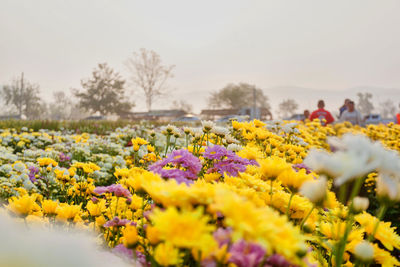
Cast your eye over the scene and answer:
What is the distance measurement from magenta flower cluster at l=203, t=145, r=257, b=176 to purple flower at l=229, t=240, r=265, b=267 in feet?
2.41

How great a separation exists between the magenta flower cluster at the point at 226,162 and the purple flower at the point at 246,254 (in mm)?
734

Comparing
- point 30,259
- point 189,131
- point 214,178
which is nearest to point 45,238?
point 30,259

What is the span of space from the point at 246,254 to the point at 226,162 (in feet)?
2.75

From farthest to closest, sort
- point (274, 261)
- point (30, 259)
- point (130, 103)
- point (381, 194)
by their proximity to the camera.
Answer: point (130, 103) → point (381, 194) → point (274, 261) → point (30, 259)

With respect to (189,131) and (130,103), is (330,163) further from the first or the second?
(130,103)

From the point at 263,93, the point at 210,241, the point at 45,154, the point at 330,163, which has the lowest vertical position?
the point at 45,154

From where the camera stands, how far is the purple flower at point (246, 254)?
2.03 ft

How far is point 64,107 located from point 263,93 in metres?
59.2

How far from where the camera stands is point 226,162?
4.80 feet

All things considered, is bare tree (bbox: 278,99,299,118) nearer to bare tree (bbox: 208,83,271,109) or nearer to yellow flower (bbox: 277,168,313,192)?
bare tree (bbox: 208,83,271,109)

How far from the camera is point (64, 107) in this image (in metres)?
90.1

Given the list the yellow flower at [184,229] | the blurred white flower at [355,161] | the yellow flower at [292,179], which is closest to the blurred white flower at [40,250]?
the yellow flower at [184,229]

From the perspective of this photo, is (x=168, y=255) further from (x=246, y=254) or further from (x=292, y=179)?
(x=292, y=179)

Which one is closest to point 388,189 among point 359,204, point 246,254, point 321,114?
point 359,204
